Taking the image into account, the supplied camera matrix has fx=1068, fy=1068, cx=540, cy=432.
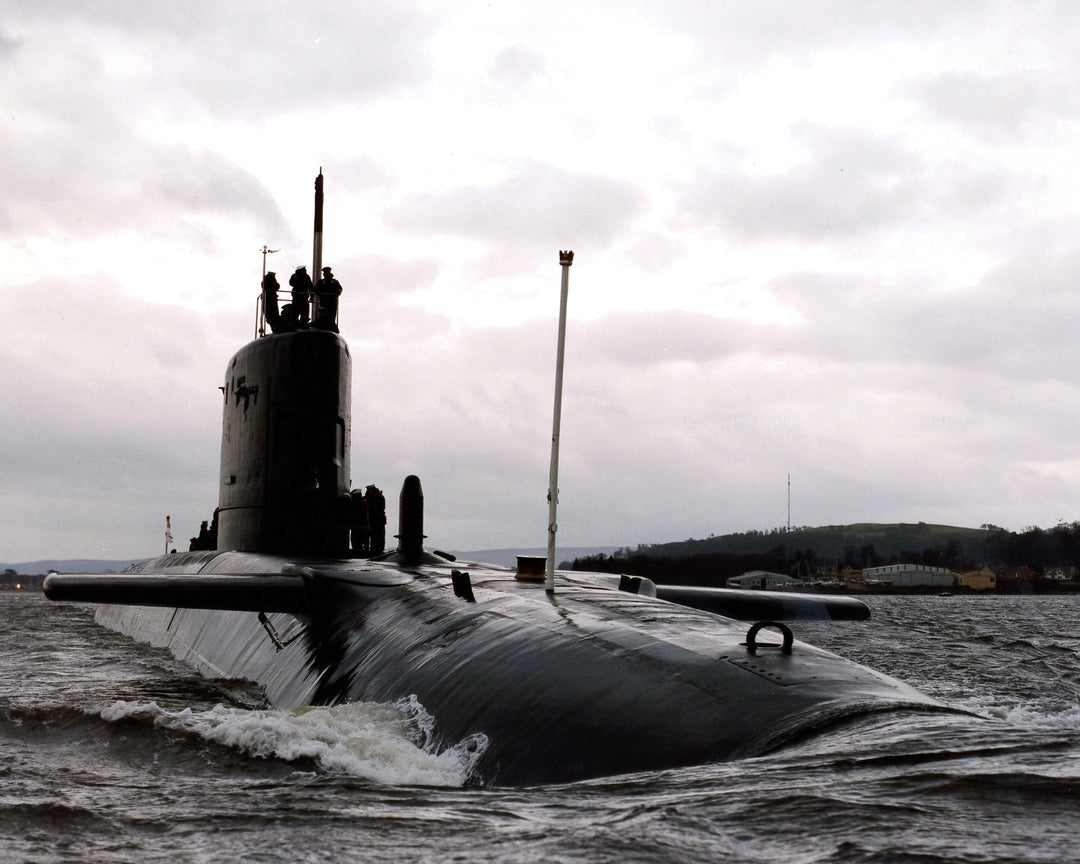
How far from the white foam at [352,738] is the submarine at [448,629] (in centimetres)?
10

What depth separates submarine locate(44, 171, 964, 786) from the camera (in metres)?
4.98

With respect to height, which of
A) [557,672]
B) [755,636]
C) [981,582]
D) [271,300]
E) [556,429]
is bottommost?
[981,582]

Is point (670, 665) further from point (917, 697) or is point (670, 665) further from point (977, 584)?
point (977, 584)

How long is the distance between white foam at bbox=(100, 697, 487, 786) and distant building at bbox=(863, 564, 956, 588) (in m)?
130

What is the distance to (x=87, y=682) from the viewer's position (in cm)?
1184

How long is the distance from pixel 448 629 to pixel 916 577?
133m

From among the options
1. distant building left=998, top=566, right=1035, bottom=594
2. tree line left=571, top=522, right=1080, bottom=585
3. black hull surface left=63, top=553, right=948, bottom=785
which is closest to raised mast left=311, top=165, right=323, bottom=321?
black hull surface left=63, top=553, right=948, bottom=785

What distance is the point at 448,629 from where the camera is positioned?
783 cm

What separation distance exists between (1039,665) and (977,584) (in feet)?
387

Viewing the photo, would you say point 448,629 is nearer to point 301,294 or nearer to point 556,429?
point 556,429

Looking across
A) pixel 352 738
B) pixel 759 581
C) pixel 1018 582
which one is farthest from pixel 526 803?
pixel 1018 582

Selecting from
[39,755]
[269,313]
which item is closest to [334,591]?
[39,755]

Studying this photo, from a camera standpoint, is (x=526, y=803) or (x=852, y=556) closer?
(x=526, y=803)

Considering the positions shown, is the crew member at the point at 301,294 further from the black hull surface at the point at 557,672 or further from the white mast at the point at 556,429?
the white mast at the point at 556,429
